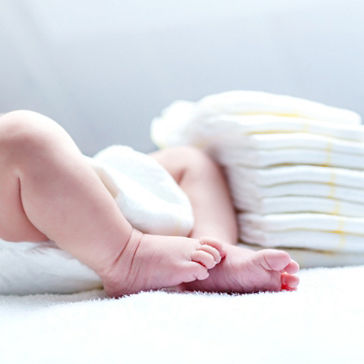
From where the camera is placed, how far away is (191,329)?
668 mm

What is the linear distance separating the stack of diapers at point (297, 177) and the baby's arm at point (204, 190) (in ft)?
0.13

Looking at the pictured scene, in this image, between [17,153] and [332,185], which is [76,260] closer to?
[17,153]

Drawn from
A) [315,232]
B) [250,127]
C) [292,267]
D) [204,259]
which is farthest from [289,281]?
[250,127]

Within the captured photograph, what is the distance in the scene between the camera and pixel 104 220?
0.87 meters

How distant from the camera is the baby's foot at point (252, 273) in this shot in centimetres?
86

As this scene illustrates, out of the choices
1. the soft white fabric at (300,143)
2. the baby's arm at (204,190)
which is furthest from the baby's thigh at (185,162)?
the soft white fabric at (300,143)

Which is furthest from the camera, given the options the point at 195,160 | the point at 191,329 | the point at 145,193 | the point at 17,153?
the point at 195,160

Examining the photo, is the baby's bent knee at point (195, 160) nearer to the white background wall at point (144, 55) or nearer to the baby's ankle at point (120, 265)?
the baby's ankle at point (120, 265)

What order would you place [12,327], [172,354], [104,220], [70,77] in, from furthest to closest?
[70,77] → [104,220] → [12,327] → [172,354]

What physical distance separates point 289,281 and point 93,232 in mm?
292

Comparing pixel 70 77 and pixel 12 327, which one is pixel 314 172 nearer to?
pixel 12 327

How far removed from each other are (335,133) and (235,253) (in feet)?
1.25

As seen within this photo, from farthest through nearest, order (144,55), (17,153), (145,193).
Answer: (144,55) < (145,193) < (17,153)

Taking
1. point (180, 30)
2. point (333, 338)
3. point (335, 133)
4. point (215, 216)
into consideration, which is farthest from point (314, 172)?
point (180, 30)
